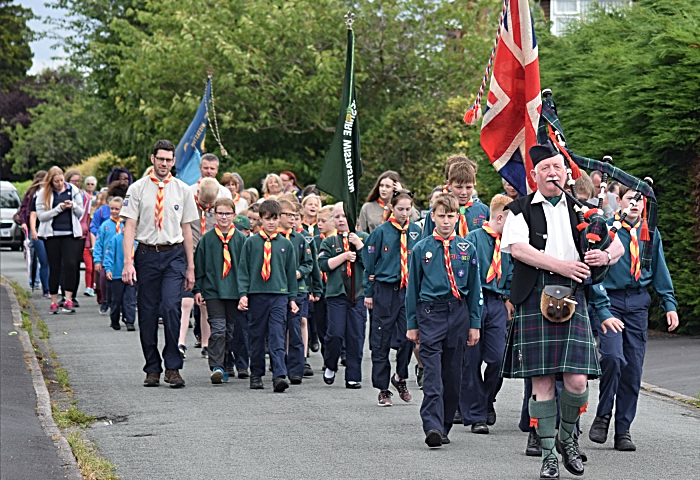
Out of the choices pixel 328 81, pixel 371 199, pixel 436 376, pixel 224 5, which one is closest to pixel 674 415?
pixel 436 376

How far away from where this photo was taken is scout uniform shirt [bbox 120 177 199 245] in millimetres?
10984

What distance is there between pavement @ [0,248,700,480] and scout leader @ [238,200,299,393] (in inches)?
16.2

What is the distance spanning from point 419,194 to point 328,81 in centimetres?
468

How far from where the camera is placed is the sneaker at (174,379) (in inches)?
432

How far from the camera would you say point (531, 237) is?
6.92m

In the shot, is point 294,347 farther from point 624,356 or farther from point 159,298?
point 624,356

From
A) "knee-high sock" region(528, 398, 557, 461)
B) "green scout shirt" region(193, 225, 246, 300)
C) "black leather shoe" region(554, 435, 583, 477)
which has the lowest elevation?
"black leather shoe" region(554, 435, 583, 477)

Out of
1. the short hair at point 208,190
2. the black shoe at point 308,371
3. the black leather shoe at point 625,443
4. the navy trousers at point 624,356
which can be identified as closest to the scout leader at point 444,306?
the navy trousers at point 624,356

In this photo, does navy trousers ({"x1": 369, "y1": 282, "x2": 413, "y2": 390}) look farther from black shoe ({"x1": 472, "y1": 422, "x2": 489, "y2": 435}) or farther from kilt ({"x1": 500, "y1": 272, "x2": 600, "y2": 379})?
kilt ({"x1": 500, "y1": 272, "x2": 600, "y2": 379})

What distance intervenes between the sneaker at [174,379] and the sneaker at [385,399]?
6.92ft

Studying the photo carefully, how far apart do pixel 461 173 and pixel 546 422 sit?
3.07 m

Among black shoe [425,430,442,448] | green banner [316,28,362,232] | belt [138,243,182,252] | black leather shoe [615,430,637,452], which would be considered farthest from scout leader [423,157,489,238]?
belt [138,243,182,252]

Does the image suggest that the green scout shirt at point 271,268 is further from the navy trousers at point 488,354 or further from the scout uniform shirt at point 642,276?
the scout uniform shirt at point 642,276

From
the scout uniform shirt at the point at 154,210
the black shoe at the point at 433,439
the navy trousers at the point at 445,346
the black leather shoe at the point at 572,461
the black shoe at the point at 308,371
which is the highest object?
the scout uniform shirt at the point at 154,210
